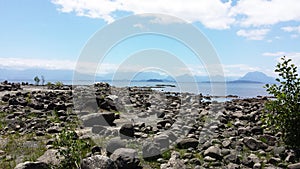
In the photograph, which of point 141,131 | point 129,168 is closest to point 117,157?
point 129,168

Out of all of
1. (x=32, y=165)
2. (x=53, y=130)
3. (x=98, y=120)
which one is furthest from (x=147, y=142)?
(x=53, y=130)

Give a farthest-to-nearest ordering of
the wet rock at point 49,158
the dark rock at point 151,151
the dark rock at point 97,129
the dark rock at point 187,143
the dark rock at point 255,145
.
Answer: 1. the dark rock at point 97,129
2. the dark rock at point 187,143
3. the dark rock at point 255,145
4. the dark rock at point 151,151
5. the wet rock at point 49,158

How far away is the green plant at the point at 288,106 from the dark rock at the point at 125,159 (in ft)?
20.5

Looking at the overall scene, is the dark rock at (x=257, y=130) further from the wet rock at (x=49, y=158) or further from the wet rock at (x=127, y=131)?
A: the wet rock at (x=49, y=158)

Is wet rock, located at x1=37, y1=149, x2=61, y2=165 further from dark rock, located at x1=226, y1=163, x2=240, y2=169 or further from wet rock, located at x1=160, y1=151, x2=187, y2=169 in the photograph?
dark rock, located at x1=226, y1=163, x2=240, y2=169

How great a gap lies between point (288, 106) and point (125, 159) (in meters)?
7.44

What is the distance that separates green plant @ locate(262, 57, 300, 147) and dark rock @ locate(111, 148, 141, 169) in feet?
20.5

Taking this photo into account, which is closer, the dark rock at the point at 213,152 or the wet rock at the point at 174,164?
the wet rock at the point at 174,164

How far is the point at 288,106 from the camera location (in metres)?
13.2

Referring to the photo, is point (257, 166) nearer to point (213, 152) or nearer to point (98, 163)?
point (213, 152)

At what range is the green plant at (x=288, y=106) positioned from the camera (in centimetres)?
1283

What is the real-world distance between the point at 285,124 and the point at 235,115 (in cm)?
937

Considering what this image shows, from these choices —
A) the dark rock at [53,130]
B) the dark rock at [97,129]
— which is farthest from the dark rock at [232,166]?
the dark rock at [53,130]

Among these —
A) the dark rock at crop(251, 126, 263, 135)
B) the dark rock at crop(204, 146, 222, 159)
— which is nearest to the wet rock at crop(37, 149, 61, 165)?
the dark rock at crop(204, 146, 222, 159)
